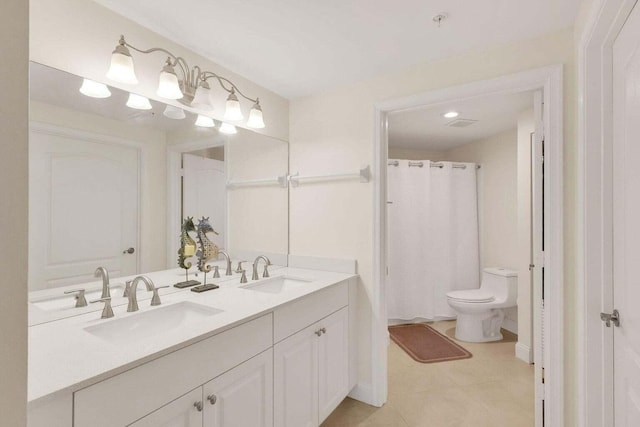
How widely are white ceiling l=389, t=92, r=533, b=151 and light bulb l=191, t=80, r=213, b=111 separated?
1263mm

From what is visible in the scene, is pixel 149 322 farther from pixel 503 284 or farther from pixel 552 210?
pixel 503 284

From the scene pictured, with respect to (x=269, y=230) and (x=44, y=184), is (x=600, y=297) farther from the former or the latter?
(x=44, y=184)

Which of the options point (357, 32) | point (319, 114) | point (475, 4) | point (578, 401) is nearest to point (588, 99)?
point (475, 4)

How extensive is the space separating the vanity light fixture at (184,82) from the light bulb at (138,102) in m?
0.08

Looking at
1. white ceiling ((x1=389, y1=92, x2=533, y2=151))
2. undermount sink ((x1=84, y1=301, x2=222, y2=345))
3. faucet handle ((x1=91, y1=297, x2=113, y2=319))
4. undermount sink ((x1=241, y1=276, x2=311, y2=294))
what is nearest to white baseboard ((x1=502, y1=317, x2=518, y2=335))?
white ceiling ((x1=389, y1=92, x2=533, y2=151))

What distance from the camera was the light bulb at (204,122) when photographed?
1.78m

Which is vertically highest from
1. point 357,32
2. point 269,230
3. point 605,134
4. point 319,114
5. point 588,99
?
point 357,32

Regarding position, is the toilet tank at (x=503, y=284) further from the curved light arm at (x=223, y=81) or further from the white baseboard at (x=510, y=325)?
the curved light arm at (x=223, y=81)

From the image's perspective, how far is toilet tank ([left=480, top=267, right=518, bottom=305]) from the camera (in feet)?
9.91

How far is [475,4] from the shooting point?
1372mm

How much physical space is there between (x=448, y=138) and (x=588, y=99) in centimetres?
241

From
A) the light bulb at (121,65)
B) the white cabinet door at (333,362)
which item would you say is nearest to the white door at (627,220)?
the white cabinet door at (333,362)

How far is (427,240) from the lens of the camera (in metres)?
3.59

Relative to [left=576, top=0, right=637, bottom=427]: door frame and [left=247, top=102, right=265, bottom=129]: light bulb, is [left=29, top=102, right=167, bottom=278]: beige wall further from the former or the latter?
[left=576, top=0, right=637, bottom=427]: door frame
